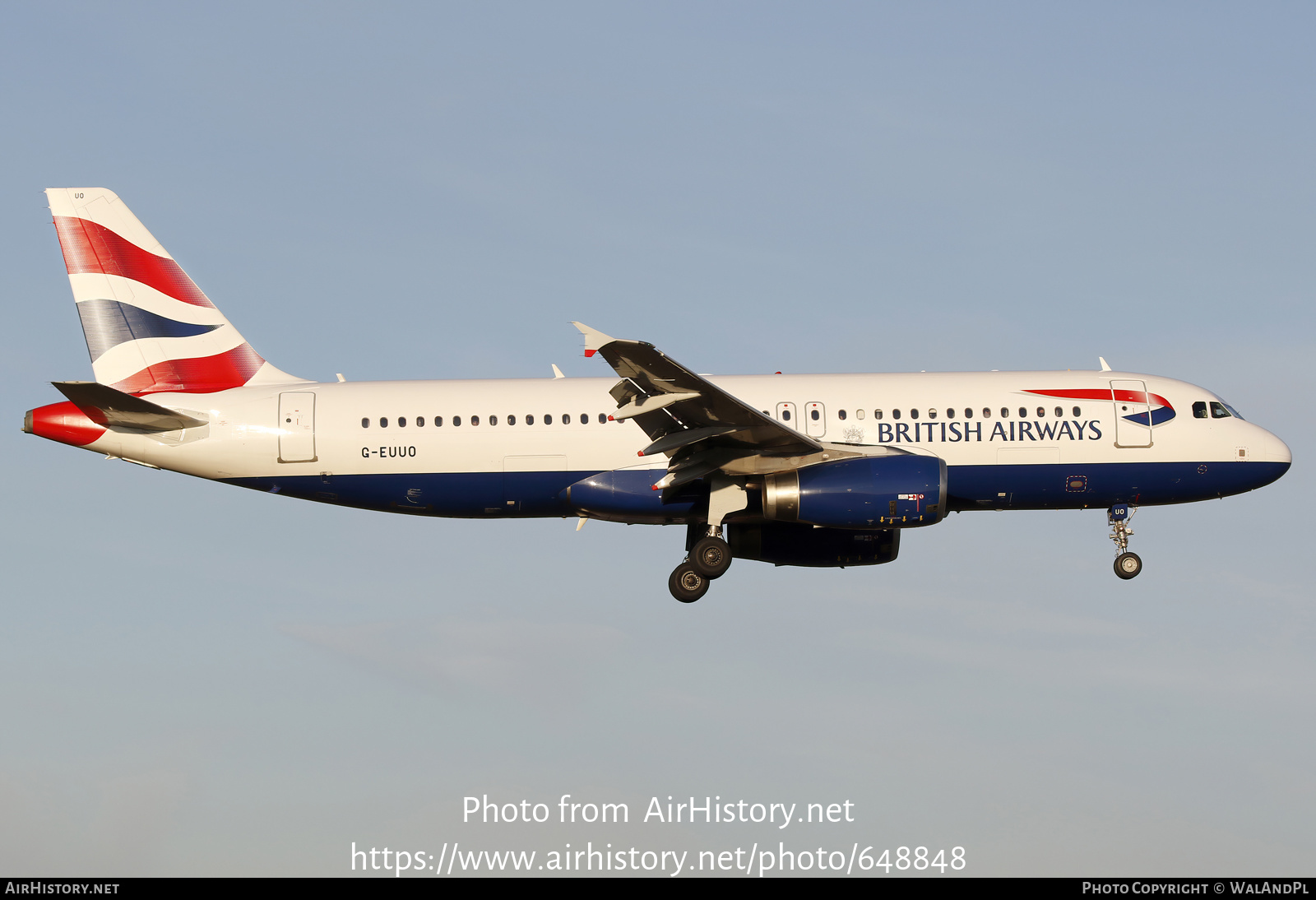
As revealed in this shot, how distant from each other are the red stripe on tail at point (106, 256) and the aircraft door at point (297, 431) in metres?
4.54

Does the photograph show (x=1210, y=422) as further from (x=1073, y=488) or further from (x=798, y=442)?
(x=798, y=442)

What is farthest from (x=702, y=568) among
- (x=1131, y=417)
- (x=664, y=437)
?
(x=1131, y=417)

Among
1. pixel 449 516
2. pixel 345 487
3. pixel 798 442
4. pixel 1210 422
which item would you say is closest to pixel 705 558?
pixel 798 442

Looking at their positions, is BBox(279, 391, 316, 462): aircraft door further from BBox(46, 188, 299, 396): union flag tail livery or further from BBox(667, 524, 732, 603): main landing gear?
BBox(667, 524, 732, 603): main landing gear

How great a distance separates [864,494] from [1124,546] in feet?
25.5

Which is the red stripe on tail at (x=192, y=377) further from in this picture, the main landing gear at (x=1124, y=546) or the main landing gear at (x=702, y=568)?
the main landing gear at (x=1124, y=546)

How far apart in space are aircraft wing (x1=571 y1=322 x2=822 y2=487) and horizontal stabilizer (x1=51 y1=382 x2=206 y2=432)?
10.4 m

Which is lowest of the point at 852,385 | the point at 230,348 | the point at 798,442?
the point at 798,442

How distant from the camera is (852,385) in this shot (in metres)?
30.9

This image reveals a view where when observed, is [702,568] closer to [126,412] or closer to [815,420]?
[815,420]

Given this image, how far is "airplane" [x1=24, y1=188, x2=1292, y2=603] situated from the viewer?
29672mm

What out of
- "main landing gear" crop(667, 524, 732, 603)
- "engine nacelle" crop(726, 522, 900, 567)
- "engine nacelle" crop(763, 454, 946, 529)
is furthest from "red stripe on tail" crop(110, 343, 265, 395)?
"engine nacelle" crop(763, 454, 946, 529)

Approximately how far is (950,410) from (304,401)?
14913 mm

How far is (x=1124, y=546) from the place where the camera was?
31.6m
